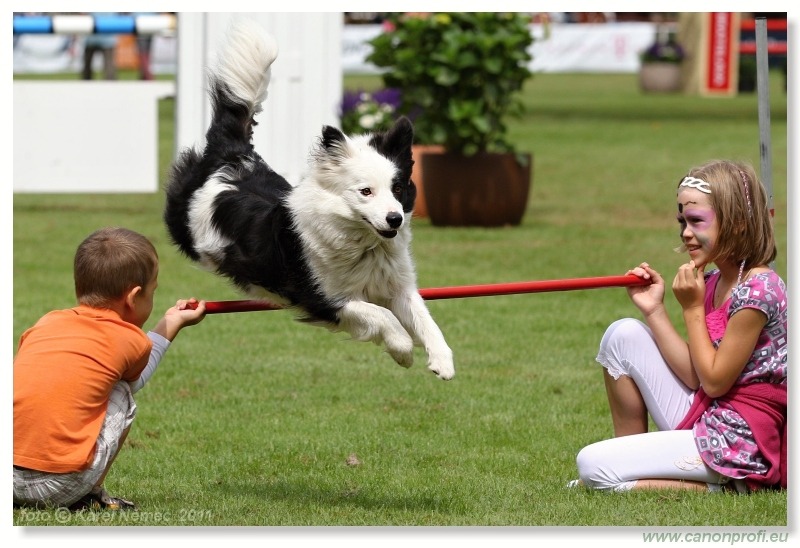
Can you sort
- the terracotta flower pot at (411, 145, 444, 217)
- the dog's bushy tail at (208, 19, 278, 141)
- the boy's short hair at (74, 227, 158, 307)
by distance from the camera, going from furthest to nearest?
the terracotta flower pot at (411, 145, 444, 217)
the dog's bushy tail at (208, 19, 278, 141)
the boy's short hair at (74, 227, 158, 307)

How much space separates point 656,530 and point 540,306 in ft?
14.2

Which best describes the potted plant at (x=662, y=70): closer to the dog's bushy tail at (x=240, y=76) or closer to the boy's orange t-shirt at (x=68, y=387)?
the dog's bushy tail at (x=240, y=76)

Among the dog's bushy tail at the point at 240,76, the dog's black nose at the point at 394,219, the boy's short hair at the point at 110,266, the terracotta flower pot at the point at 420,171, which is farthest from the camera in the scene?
the terracotta flower pot at the point at 420,171

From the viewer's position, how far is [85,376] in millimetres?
3773

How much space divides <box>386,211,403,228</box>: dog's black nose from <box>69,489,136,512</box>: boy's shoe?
4.17ft

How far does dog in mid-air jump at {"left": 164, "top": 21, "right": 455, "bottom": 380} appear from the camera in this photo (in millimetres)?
4191

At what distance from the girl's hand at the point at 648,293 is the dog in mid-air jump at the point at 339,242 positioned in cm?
72

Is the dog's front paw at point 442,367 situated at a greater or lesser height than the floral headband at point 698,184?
lesser

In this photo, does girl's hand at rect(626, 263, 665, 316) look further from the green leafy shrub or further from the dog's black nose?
the green leafy shrub

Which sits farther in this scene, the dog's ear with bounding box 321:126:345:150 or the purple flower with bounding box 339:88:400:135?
the purple flower with bounding box 339:88:400:135

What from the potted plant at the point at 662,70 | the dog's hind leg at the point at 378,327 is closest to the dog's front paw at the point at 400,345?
the dog's hind leg at the point at 378,327

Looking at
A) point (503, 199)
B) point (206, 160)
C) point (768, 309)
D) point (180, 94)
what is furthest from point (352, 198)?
point (180, 94)

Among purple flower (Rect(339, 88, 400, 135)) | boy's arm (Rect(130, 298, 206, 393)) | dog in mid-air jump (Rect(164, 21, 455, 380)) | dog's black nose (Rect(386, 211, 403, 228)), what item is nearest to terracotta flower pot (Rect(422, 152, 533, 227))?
purple flower (Rect(339, 88, 400, 135))

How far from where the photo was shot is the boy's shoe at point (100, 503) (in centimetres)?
396
